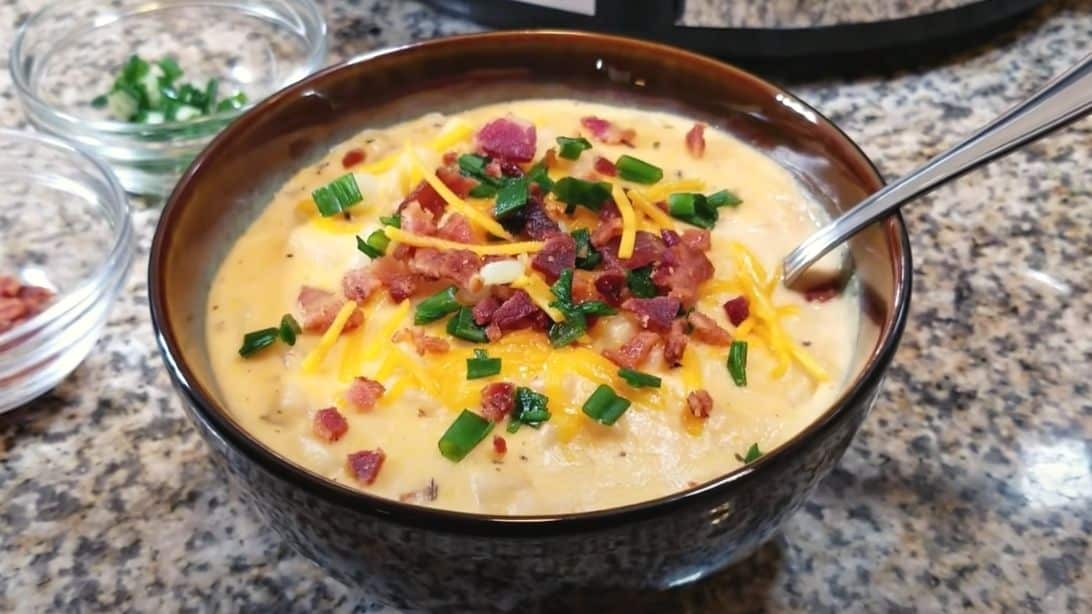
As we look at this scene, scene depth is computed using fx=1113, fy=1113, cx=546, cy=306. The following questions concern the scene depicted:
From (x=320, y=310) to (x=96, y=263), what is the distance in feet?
1.62

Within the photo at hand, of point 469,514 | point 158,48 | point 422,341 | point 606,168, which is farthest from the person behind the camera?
point 158,48

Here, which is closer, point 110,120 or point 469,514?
Result: point 469,514

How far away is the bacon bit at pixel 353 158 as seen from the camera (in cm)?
121

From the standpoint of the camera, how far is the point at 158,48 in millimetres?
1707

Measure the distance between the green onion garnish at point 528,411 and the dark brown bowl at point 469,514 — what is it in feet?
0.53

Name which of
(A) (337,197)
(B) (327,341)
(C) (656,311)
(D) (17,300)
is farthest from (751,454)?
(D) (17,300)

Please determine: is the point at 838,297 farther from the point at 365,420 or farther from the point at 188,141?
the point at 188,141

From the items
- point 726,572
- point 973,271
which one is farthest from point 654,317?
point 973,271

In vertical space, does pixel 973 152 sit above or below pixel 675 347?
above

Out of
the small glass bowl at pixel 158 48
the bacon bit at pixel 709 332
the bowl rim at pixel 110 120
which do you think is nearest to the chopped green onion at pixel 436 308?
the bacon bit at pixel 709 332

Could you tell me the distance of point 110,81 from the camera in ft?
5.38

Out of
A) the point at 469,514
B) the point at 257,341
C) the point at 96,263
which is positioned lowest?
the point at 96,263

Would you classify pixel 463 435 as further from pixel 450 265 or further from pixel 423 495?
pixel 450 265

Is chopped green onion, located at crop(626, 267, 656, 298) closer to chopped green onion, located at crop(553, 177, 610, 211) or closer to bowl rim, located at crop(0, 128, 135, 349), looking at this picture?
chopped green onion, located at crop(553, 177, 610, 211)
